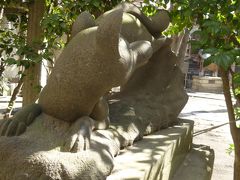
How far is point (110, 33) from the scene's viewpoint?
→ 155 centimetres

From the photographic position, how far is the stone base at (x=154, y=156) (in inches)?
64.4

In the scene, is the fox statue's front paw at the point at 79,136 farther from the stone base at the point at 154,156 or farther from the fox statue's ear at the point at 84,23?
the fox statue's ear at the point at 84,23

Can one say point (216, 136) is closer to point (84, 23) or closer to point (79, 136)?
point (84, 23)

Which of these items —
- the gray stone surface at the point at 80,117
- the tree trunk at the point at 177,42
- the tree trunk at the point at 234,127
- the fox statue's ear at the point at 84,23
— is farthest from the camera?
the tree trunk at the point at 177,42

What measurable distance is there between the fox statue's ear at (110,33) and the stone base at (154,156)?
56 centimetres

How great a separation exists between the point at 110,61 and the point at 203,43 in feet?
2.47

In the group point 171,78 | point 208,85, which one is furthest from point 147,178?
point 208,85

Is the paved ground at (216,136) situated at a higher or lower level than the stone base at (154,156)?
lower

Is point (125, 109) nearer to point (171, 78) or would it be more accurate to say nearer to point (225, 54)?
point (171, 78)

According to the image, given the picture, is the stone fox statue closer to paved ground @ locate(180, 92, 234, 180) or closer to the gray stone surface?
the gray stone surface

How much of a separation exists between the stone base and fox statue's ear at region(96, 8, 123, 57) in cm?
56

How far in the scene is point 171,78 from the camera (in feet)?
9.72

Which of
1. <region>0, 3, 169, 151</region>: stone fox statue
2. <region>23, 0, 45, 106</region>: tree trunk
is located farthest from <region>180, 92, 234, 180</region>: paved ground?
<region>0, 3, 169, 151</region>: stone fox statue

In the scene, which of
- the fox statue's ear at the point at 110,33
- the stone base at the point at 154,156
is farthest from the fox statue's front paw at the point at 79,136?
the fox statue's ear at the point at 110,33
